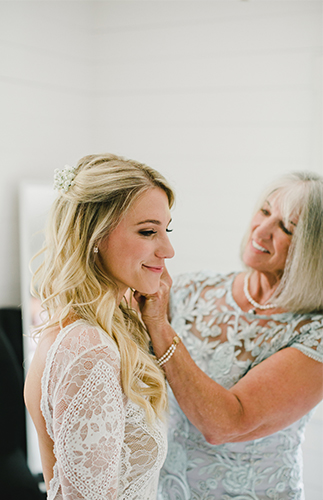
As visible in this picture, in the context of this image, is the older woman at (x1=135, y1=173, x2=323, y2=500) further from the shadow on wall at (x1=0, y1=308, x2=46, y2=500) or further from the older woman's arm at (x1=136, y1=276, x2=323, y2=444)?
the shadow on wall at (x1=0, y1=308, x2=46, y2=500)

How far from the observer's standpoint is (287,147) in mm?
2137

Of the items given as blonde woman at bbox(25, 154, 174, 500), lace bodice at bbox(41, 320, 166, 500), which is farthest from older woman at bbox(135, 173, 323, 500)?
lace bodice at bbox(41, 320, 166, 500)

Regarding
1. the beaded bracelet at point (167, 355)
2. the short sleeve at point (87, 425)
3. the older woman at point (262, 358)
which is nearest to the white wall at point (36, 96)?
the older woman at point (262, 358)

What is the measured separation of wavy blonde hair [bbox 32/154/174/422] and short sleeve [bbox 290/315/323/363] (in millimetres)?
→ 489

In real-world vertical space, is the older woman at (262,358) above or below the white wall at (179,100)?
below

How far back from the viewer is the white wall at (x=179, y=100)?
2105 millimetres

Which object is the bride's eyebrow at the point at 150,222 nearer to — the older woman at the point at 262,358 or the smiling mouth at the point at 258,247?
the older woman at the point at 262,358

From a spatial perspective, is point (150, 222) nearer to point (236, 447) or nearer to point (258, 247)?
point (258, 247)

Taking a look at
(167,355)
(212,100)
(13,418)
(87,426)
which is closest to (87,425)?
(87,426)

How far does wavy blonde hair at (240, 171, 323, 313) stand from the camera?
1361mm

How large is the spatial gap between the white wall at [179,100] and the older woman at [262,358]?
0.74 m

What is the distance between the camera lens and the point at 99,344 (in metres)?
0.94

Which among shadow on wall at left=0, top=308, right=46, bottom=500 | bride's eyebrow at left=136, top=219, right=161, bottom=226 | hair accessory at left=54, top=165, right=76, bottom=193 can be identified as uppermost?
hair accessory at left=54, top=165, right=76, bottom=193

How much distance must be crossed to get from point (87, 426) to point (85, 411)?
1.2 inches
